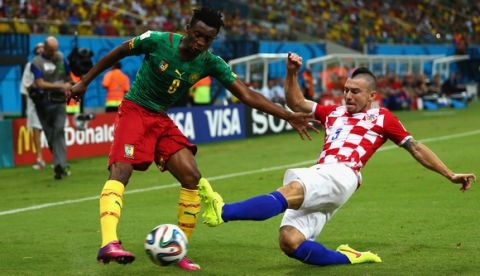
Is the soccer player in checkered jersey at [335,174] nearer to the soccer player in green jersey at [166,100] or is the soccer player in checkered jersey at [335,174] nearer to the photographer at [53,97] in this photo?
the soccer player in green jersey at [166,100]

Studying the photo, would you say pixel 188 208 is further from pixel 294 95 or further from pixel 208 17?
pixel 208 17

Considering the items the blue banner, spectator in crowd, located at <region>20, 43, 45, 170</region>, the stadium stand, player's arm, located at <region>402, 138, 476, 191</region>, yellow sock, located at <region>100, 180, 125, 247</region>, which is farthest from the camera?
the stadium stand

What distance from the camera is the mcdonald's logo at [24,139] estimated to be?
19328 millimetres

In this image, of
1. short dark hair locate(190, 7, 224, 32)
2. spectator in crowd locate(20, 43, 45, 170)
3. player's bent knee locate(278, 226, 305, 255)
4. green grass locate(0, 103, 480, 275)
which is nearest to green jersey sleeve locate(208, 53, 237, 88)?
short dark hair locate(190, 7, 224, 32)

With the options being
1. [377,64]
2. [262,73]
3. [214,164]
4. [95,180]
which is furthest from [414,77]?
[95,180]

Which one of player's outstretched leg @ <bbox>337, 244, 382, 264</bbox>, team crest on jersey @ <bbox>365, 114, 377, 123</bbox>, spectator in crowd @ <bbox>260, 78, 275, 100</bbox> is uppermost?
team crest on jersey @ <bbox>365, 114, 377, 123</bbox>

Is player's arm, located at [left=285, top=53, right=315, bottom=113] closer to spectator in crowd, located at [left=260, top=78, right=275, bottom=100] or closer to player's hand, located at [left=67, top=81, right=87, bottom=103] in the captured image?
player's hand, located at [left=67, top=81, right=87, bottom=103]

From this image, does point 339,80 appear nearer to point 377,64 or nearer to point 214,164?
point 377,64

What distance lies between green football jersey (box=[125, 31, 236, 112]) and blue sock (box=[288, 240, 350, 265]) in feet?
5.41

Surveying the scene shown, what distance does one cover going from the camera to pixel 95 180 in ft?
55.1

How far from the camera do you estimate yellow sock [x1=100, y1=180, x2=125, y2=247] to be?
7946mm

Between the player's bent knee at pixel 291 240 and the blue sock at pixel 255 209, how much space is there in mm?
557

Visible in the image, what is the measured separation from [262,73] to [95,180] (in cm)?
1818

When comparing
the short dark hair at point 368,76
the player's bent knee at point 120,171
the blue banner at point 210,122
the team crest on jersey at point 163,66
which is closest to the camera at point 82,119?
the blue banner at point 210,122
